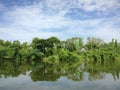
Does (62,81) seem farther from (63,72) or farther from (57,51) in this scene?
(57,51)

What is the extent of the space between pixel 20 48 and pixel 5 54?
391 cm

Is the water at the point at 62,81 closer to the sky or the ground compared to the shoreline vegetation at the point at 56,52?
closer to the ground

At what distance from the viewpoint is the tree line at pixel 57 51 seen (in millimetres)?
41750

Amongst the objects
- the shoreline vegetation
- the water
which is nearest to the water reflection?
the water

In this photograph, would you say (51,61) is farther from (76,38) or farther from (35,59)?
(76,38)

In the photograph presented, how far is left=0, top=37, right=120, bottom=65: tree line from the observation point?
4175 centimetres

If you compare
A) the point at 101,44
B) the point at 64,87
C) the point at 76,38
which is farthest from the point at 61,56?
the point at 64,87

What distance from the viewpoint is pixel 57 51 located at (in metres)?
43.2

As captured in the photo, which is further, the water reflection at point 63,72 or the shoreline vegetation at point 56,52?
the shoreline vegetation at point 56,52

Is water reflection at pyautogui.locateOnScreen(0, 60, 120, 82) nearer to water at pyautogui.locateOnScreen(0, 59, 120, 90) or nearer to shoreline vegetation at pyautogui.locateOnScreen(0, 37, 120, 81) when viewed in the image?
water at pyautogui.locateOnScreen(0, 59, 120, 90)

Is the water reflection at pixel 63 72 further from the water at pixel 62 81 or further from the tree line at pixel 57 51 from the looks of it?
the tree line at pixel 57 51

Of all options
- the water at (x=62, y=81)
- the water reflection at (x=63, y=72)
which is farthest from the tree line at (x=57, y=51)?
→ the water at (x=62, y=81)

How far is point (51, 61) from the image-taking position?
38.8 m

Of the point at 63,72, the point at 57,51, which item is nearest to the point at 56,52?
the point at 57,51
